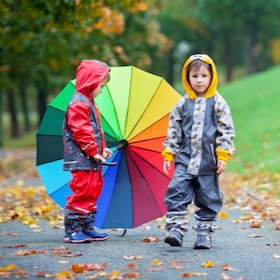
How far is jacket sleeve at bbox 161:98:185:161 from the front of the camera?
5430 millimetres

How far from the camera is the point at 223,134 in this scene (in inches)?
210

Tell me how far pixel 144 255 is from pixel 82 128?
127 cm

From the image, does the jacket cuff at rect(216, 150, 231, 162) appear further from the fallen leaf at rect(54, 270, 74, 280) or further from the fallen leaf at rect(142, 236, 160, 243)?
the fallen leaf at rect(54, 270, 74, 280)

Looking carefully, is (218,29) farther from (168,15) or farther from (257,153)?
(257,153)

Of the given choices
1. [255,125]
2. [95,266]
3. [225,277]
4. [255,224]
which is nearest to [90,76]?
[95,266]

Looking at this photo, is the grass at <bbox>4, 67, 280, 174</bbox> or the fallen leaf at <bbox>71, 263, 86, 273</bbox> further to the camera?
the grass at <bbox>4, 67, 280, 174</bbox>

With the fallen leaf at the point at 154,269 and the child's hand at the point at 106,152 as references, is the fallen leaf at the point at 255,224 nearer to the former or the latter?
the child's hand at the point at 106,152

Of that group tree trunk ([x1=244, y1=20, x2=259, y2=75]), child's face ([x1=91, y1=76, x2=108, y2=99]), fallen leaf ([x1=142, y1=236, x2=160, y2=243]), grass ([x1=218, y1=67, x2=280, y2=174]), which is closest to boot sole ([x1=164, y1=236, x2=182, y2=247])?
fallen leaf ([x1=142, y1=236, x2=160, y2=243])

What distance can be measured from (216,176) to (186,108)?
0.67m

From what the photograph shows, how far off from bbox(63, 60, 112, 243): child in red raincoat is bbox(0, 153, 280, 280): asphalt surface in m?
0.28

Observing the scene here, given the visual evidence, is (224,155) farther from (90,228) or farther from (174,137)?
(90,228)

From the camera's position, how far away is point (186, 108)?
5430mm

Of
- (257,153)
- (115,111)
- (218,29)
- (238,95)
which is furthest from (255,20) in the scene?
(115,111)

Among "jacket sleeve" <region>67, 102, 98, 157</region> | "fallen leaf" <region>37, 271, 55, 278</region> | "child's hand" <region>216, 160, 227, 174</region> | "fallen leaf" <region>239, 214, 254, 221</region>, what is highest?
"jacket sleeve" <region>67, 102, 98, 157</region>
